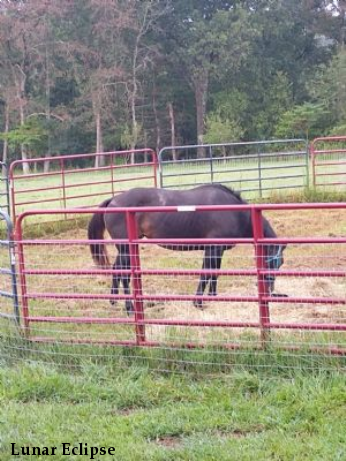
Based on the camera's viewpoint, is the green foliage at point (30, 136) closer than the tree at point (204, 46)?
Yes

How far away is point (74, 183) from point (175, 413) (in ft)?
60.3

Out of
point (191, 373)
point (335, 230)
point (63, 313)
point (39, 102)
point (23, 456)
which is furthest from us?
point (39, 102)

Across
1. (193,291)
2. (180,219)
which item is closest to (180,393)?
(193,291)

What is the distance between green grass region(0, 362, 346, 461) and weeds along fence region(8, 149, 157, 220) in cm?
798

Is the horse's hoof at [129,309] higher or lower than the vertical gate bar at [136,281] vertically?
lower

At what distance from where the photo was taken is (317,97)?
39.0 metres

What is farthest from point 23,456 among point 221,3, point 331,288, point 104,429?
point 221,3

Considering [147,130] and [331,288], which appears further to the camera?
[147,130]

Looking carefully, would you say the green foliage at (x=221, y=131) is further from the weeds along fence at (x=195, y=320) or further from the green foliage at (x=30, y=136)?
the weeds along fence at (x=195, y=320)

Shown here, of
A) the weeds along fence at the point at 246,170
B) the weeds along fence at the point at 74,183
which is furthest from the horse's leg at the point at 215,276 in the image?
the weeds along fence at the point at 246,170

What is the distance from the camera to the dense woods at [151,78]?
37688mm

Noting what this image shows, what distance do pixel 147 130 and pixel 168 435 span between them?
37.3 meters

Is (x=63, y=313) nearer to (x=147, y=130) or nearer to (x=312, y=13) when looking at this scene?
(x=147, y=130)

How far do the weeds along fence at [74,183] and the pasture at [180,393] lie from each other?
24.1 feet
